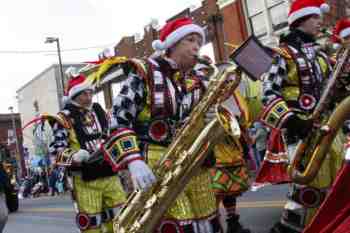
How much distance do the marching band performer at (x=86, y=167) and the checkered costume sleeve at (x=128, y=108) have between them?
1.66 m

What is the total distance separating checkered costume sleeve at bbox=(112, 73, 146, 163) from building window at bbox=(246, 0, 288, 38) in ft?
55.0

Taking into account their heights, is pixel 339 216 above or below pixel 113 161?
below

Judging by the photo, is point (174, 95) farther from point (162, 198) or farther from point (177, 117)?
point (162, 198)

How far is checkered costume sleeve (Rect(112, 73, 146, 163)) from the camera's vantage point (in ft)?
12.7

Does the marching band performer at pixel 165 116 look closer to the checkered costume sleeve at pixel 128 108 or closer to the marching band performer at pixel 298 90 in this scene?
the checkered costume sleeve at pixel 128 108

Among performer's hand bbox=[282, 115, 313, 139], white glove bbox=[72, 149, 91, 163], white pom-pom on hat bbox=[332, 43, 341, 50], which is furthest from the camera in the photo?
white glove bbox=[72, 149, 91, 163]

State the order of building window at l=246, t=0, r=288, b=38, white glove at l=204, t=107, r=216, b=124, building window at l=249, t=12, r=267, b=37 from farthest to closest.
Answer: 1. building window at l=249, t=12, r=267, b=37
2. building window at l=246, t=0, r=288, b=38
3. white glove at l=204, t=107, r=216, b=124

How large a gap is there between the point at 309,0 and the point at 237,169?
2.47 metres

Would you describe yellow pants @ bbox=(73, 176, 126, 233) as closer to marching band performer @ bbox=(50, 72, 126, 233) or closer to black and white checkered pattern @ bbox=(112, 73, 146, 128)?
marching band performer @ bbox=(50, 72, 126, 233)

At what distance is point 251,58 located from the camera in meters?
3.87

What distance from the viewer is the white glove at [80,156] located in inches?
216

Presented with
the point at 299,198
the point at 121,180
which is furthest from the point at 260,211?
the point at 299,198

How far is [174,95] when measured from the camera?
4.02 metres

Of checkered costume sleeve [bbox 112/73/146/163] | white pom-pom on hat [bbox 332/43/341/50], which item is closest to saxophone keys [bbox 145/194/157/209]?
checkered costume sleeve [bbox 112/73/146/163]
